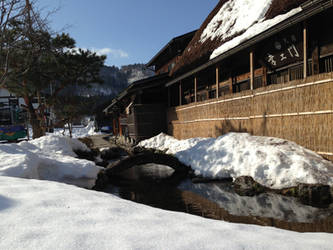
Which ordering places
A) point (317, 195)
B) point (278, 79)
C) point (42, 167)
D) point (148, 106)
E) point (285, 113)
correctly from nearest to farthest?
point (317, 195)
point (42, 167)
point (285, 113)
point (278, 79)
point (148, 106)

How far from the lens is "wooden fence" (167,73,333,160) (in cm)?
582

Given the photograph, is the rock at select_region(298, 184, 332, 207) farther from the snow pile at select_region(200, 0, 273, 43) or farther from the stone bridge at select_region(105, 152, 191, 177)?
the snow pile at select_region(200, 0, 273, 43)

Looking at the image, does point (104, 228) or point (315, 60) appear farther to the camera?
point (315, 60)

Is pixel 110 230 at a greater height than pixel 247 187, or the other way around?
pixel 110 230

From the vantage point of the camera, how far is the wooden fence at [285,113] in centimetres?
582

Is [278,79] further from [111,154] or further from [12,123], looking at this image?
[12,123]

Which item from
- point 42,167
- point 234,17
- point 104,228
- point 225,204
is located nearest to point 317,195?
point 225,204

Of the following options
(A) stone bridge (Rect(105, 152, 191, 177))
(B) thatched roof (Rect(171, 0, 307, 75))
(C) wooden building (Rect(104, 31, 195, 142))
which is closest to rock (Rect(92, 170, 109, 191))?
(A) stone bridge (Rect(105, 152, 191, 177))

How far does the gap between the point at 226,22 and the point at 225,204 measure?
10.6m

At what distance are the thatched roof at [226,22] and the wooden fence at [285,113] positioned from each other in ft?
10.3

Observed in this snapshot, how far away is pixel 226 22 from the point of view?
1269 cm

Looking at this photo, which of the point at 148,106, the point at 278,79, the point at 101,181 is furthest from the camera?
the point at 148,106

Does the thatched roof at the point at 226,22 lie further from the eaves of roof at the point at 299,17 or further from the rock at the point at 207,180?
the rock at the point at 207,180

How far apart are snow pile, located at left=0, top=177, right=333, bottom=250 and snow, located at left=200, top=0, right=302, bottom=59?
24.2ft
